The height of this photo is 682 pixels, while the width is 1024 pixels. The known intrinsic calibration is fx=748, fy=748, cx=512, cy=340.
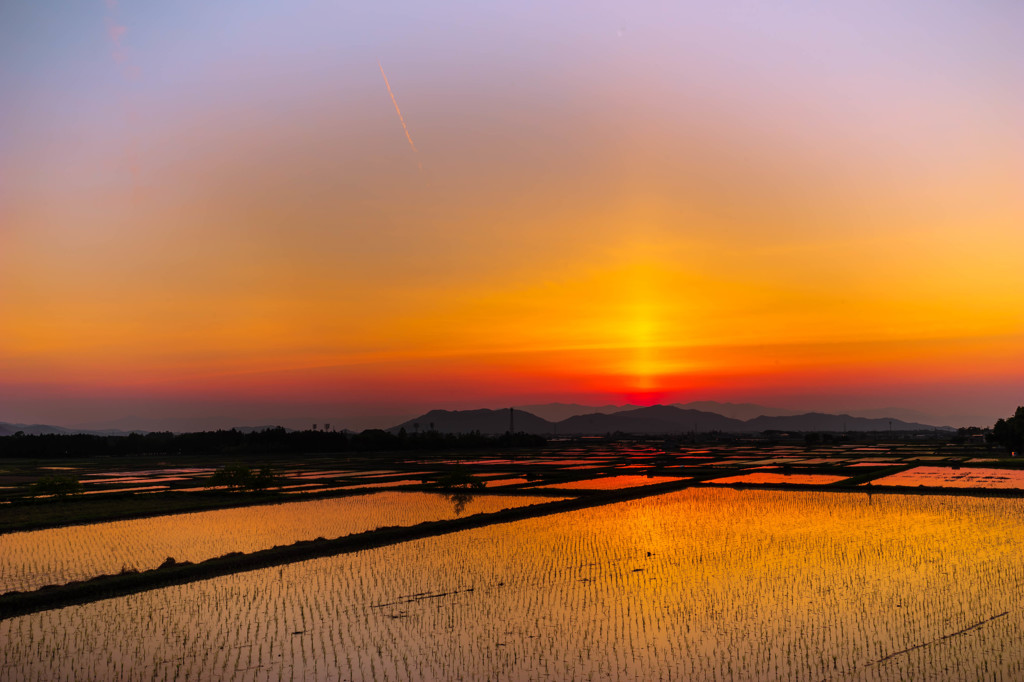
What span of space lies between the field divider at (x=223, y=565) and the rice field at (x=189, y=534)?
999mm

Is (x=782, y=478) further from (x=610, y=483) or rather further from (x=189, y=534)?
(x=189, y=534)

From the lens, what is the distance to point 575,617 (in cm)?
1172

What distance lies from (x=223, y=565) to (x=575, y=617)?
831 cm

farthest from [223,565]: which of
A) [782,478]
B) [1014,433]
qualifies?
[1014,433]

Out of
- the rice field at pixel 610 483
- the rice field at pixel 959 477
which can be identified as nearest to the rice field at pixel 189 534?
the rice field at pixel 610 483

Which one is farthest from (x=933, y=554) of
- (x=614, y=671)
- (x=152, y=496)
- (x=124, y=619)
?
(x=152, y=496)

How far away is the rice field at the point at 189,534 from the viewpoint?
16094 millimetres

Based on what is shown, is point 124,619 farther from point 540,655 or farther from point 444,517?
point 444,517

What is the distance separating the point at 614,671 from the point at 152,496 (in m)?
28.9

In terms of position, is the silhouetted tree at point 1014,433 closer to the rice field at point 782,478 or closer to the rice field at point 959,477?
the rice field at point 959,477

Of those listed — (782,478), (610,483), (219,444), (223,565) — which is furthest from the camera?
(219,444)

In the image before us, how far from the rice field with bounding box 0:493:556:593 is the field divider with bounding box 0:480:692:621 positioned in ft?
3.28

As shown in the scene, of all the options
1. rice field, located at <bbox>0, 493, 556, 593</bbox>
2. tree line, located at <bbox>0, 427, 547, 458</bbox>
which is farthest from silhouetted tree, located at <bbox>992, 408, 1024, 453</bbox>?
tree line, located at <bbox>0, 427, 547, 458</bbox>

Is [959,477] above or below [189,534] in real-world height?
above
